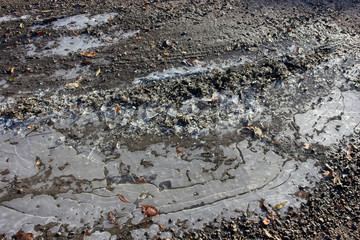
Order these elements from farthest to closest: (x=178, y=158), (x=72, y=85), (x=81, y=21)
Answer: (x=81, y=21) → (x=72, y=85) → (x=178, y=158)

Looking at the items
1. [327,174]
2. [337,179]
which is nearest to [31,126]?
[327,174]

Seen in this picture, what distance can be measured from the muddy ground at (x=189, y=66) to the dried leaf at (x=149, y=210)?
0.13 meters

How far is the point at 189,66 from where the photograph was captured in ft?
14.4

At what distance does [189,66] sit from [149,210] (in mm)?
2308

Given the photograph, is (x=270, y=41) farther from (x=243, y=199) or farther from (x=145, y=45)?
(x=243, y=199)

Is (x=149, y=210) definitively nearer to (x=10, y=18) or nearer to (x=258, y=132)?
(x=258, y=132)

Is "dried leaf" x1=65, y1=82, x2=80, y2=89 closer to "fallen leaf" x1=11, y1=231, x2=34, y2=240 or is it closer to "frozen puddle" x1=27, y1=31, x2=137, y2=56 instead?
"frozen puddle" x1=27, y1=31, x2=137, y2=56

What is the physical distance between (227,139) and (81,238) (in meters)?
2.04

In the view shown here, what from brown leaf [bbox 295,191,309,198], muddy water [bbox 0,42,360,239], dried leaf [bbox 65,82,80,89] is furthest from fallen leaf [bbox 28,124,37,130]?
brown leaf [bbox 295,191,309,198]

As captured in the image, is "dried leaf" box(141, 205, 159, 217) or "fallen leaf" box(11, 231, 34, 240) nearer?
"fallen leaf" box(11, 231, 34, 240)

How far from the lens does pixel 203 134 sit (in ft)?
12.1

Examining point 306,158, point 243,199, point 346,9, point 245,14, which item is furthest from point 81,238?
point 346,9

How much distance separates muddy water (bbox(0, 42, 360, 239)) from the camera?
10.1 ft

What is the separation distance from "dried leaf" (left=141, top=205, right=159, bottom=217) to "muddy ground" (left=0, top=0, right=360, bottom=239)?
0.41 ft
